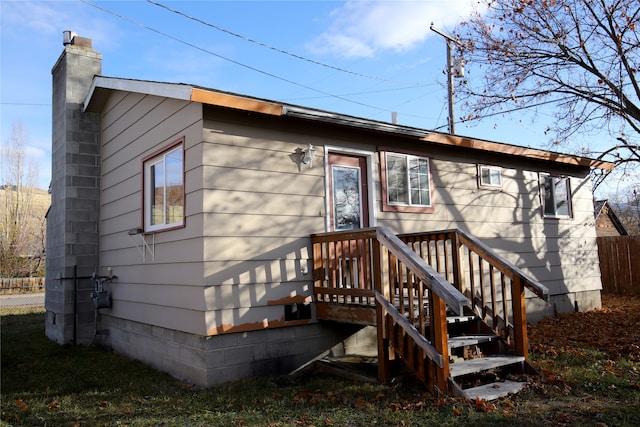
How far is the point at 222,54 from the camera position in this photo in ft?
46.3

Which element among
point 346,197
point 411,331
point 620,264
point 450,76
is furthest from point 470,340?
point 620,264

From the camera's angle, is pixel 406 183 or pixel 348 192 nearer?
pixel 348 192

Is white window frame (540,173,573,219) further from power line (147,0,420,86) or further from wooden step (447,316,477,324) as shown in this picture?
power line (147,0,420,86)

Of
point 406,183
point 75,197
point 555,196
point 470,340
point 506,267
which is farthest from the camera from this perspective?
point 555,196

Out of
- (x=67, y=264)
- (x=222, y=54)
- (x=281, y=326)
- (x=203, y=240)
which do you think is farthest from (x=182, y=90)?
(x=222, y=54)

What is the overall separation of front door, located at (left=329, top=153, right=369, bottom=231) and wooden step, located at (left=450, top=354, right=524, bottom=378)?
2.68 m

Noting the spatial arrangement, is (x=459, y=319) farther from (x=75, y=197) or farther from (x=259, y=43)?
(x=259, y=43)

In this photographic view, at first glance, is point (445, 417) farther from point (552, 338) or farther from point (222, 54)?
point (222, 54)

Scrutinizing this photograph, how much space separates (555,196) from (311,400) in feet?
26.8

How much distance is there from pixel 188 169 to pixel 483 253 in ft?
12.4

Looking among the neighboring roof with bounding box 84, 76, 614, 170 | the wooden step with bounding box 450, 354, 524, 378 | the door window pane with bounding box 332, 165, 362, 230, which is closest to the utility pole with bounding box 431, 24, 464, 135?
the neighboring roof with bounding box 84, 76, 614, 170

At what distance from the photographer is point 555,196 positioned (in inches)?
422

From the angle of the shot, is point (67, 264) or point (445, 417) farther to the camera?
point (67, 264)

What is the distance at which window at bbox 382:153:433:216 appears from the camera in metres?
7.69
